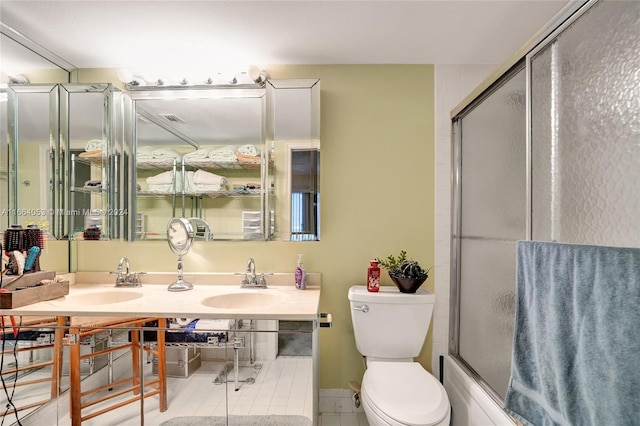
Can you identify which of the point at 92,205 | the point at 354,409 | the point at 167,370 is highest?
the point at 92,205

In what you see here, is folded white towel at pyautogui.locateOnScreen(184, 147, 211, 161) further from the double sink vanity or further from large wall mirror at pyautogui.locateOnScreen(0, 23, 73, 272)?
the double sink vanity

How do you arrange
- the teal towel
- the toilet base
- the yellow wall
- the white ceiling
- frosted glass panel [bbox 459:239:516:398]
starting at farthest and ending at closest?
the yellow wall → the white ceiling → frosted glass panel [bbox 459:239:516:398] → the toilet base → the teal towel

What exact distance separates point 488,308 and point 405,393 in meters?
0.57

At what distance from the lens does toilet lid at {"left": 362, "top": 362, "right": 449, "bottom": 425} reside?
122 cm

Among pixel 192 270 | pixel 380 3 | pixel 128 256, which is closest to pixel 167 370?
pixel 192 270

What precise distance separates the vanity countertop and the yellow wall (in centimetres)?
19

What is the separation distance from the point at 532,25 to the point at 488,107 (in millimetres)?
514

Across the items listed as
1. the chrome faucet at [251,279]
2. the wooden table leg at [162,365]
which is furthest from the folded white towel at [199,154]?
the wooden table leg at [162,365]

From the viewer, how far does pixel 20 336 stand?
4.50ft

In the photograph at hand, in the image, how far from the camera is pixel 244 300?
1710mm

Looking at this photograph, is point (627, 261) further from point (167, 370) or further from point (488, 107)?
point (167, 370)

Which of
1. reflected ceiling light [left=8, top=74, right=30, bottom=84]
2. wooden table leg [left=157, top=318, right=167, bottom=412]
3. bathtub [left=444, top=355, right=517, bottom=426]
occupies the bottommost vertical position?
bathtub [left=444, top=355, right=517, bottom=426]

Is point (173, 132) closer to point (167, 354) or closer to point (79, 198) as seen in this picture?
point (79, 198)

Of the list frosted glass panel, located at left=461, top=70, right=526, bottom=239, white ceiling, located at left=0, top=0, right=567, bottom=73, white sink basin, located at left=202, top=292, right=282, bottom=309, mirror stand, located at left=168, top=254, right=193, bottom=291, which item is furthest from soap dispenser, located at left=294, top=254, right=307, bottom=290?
white ceiling, located at left=0, top=0, right=567, bottom=73
